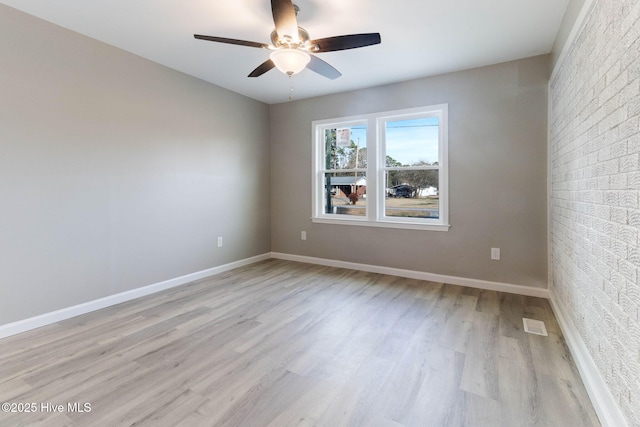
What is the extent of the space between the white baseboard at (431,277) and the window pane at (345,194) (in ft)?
2.50

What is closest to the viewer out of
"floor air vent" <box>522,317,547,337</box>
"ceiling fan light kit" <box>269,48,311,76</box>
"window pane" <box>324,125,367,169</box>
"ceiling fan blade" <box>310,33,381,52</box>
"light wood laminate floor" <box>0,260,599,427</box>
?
"light wood laminate floor" <box>0,260,599,427</box>

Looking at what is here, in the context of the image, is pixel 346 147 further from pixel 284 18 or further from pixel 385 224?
pixel 284 18

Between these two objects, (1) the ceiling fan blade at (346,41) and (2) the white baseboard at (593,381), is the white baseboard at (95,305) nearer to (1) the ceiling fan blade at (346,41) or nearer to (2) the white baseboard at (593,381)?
(1) the ceiling fan blade at (346,41)

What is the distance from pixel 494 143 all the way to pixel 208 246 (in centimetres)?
371

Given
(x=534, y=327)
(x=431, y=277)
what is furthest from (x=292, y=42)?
(x=431, y=277)

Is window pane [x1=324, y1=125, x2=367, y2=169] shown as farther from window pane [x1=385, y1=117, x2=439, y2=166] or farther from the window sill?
the window sill

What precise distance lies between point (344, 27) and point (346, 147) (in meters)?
1.99

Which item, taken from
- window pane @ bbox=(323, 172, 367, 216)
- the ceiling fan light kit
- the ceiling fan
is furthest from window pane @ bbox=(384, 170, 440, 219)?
the ceiling fan light kit

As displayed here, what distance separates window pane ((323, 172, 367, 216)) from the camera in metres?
4.36

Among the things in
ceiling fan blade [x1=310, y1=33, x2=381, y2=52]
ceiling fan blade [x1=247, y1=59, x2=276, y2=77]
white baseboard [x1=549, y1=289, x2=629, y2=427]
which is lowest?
white baseboard [x1=549, y1=289, x2=629, y2=427]

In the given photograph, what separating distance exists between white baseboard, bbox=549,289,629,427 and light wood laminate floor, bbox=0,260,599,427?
0.19ft

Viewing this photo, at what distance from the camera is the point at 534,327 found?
2.45 meters

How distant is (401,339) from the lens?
230cm

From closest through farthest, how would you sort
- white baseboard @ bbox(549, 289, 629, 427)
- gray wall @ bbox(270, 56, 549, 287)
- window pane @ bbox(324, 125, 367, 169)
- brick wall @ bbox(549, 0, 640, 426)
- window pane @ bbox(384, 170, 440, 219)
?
brick wall @ bbox(549, 0, 640, 426), white baseboard @ bbox(549, 289, 629, 427), gray wall @ bbox(270, 56, 549, 287), window pane @ bbox(384, 170, 440, 219), window pane @ bbox(324, 125, 367, 169)
